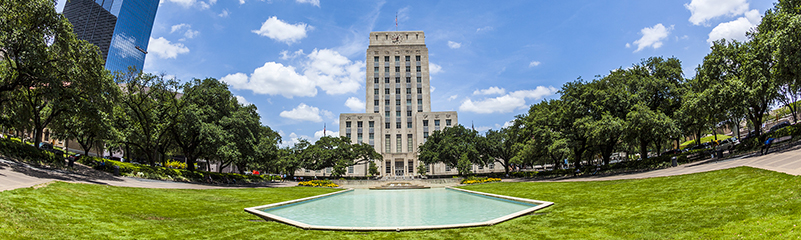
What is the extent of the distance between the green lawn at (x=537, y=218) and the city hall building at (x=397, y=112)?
7738cm

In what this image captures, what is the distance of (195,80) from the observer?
36812mm

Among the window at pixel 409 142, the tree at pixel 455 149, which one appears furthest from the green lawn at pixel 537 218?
Result: the window at pixel 409 142

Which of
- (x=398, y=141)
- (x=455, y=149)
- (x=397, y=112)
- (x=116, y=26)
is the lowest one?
(x=455, y=149)

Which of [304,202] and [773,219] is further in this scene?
[304,202]

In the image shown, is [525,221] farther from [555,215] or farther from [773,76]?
[773,76]

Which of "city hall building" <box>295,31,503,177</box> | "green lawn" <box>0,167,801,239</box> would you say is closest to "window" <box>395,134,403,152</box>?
"city hall building" <box>295,31,503,177</box>

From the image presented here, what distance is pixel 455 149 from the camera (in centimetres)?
5581

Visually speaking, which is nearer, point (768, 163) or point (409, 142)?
point (768, 163)

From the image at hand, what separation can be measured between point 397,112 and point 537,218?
290ft

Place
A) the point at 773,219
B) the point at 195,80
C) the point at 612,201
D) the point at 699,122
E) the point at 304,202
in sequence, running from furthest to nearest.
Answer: the point at 195,80 → the point at 699,122 → the point at 304,202 → the point at 612,201 → the point at 773,219

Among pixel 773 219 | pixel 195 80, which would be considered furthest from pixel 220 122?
pixel 773 219

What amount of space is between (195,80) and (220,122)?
5.27 m

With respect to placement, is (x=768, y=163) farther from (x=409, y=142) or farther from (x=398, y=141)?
(x=398, y=141)

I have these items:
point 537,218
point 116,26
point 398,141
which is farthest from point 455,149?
point 116,26
